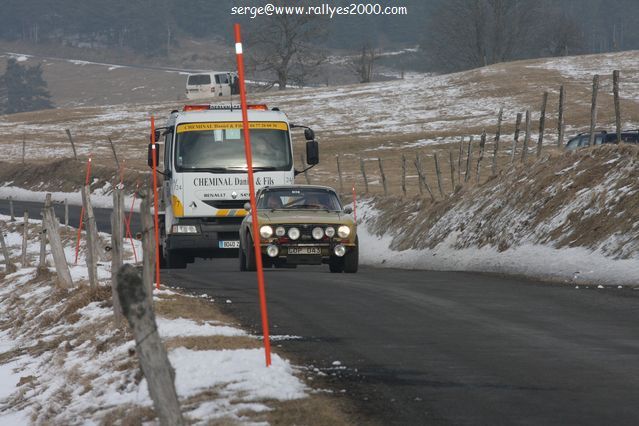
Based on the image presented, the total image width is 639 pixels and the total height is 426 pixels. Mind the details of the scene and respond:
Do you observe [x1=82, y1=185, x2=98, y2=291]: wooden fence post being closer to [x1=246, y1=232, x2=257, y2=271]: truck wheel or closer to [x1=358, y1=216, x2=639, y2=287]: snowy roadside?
[x1=246, y1=232, x2=257, y2=271]: truck wheel

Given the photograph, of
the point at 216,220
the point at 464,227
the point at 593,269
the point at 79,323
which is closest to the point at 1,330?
the point at 79,323

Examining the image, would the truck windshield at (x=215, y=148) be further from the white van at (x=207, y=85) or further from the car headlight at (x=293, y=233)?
the white van at (x=207, y=85)

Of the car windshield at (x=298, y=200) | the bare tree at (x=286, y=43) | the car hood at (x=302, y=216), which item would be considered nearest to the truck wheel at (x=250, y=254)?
the car hood at (x=302, y=216)

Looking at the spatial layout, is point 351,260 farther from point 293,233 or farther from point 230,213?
point 230,213

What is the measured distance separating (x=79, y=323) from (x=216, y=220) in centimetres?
857

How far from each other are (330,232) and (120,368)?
9.99 meters

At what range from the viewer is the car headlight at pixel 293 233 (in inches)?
829

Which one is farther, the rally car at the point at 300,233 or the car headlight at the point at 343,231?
the car headlight at the point at 343,231

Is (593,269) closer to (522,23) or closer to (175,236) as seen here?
(175,236)

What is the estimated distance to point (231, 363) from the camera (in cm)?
1038

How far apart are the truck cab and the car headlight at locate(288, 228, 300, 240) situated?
9.08 feet

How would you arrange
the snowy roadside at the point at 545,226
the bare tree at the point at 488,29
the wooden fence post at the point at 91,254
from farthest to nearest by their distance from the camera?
1. the bare tree at the point at 488,29
2. the snowy roadside at the point at 545,226
3. the wooden fence post at the point at 91,254

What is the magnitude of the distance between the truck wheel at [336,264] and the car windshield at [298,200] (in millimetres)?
921

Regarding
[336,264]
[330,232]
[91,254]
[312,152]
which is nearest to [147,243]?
[91,254]
